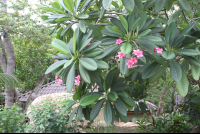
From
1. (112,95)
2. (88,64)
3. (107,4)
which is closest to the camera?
(107,4)

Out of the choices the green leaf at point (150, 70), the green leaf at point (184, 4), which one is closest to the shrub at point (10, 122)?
the green leaf at point (150, 70)

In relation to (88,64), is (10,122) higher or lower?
lower

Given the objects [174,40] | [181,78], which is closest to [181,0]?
[174,40]

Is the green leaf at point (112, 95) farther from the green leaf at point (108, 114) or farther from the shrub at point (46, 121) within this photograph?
the shrub at point (46, 121)

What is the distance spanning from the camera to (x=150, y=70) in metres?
1.06

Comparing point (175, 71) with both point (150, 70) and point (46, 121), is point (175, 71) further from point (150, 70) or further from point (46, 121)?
point (46, 121)

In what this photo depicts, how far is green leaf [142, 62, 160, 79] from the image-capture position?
41.3 inches

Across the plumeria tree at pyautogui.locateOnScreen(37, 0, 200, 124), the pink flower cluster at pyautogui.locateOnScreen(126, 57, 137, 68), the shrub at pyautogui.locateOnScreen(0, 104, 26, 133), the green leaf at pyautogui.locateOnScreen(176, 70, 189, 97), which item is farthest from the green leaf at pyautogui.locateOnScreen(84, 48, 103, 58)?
the shrub at pyautogui.locateOnScreen(0, 104, 26, 133)

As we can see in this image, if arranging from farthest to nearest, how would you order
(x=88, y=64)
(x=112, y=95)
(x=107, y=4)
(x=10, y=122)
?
(x=10, y=122)
(x=112, y=95)
(x=88, y=64)
(x=107, y=4)

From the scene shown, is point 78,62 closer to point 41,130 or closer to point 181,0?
point 181,0

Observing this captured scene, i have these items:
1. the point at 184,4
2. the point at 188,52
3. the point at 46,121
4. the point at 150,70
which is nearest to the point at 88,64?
the point at 150,70

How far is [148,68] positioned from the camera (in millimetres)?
1069

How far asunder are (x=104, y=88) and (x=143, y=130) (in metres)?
1.87

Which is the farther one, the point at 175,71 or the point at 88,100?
the point at 88,100
